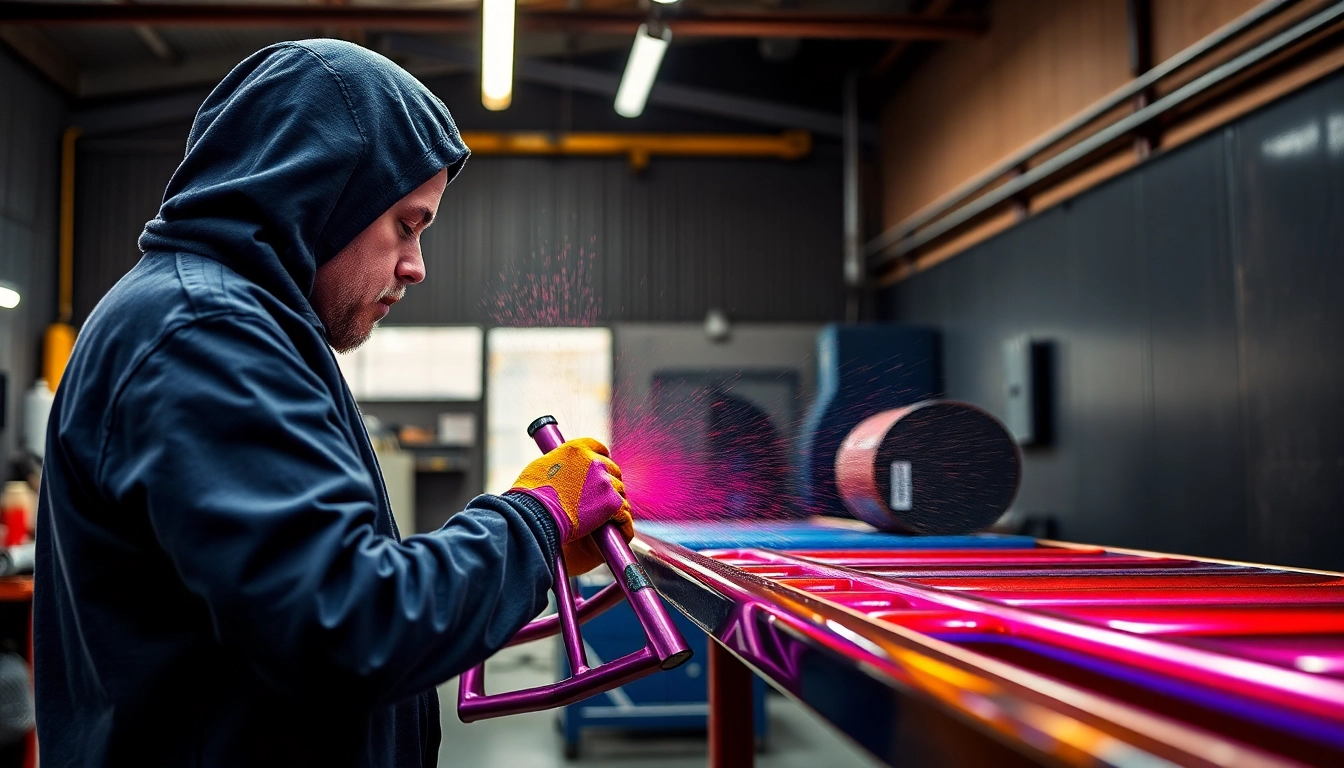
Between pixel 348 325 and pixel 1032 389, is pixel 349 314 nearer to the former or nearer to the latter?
pixel 348 325

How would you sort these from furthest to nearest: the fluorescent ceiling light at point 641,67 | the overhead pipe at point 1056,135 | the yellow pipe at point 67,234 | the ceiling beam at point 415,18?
1. the yellow pipe at point 67,234
2. the ceiling beam at point 415,18
3. the fluorescent ceiling light at point 641,67
4. the overhead pipe at point 1056,135

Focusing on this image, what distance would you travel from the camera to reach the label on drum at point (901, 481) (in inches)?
93.2

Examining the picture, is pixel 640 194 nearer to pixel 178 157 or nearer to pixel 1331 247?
pixel 178 157

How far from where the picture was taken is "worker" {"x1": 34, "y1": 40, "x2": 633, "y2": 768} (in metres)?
0.79

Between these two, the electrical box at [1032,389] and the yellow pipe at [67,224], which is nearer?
the electrical box at [1032,389]

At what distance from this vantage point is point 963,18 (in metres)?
6.30

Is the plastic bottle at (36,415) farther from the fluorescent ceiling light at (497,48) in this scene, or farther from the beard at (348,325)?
the beard at (348,325)

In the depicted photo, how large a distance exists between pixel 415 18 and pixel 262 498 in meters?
5.74

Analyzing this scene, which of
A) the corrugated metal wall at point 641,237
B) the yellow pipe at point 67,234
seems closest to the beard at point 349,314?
the corrugated metal wall at point 641,237

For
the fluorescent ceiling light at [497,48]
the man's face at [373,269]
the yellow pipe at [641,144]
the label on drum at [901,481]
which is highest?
the yellow pipe at [641,144]

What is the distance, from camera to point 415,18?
5.92 metres

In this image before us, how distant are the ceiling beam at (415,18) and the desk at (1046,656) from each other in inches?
193

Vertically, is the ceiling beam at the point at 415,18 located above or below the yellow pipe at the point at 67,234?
above

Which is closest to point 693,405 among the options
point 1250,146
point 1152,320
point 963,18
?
point 963,18
